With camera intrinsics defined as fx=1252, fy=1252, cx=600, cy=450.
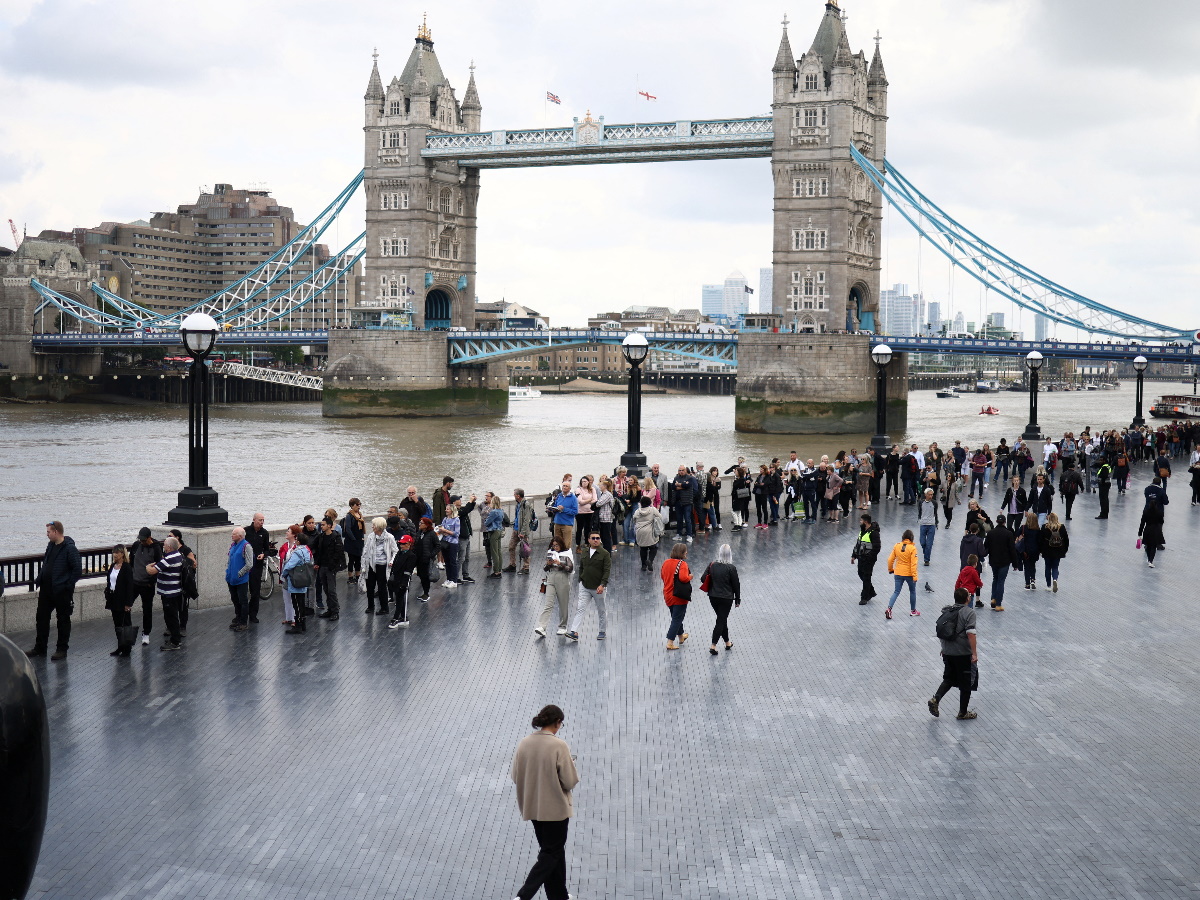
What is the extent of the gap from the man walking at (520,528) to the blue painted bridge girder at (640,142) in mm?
54572

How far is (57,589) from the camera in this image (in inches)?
473

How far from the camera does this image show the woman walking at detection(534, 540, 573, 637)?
1323 cm

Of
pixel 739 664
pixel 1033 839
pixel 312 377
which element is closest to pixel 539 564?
pixel 739 664

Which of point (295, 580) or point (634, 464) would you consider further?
point (634, 464)

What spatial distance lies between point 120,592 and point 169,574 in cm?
57

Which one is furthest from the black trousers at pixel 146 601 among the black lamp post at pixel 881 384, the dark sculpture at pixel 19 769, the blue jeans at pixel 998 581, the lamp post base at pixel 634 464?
the black lamp post at pixel 881 384

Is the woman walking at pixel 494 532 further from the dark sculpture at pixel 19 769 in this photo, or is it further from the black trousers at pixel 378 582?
the dark sculpture at pixel 19 769

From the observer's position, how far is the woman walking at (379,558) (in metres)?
14.3

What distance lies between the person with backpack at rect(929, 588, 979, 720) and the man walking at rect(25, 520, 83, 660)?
812cm

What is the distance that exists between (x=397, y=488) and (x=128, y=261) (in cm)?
15135

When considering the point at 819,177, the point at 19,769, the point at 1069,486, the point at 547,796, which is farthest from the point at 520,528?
the point at 819,177

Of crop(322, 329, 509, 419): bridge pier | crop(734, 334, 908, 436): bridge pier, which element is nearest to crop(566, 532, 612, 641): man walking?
crop(734, 334, 908, 436): bridge pier

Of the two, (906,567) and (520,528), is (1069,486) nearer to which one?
(906,567)

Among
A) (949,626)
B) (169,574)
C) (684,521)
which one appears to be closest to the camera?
(949,626)
